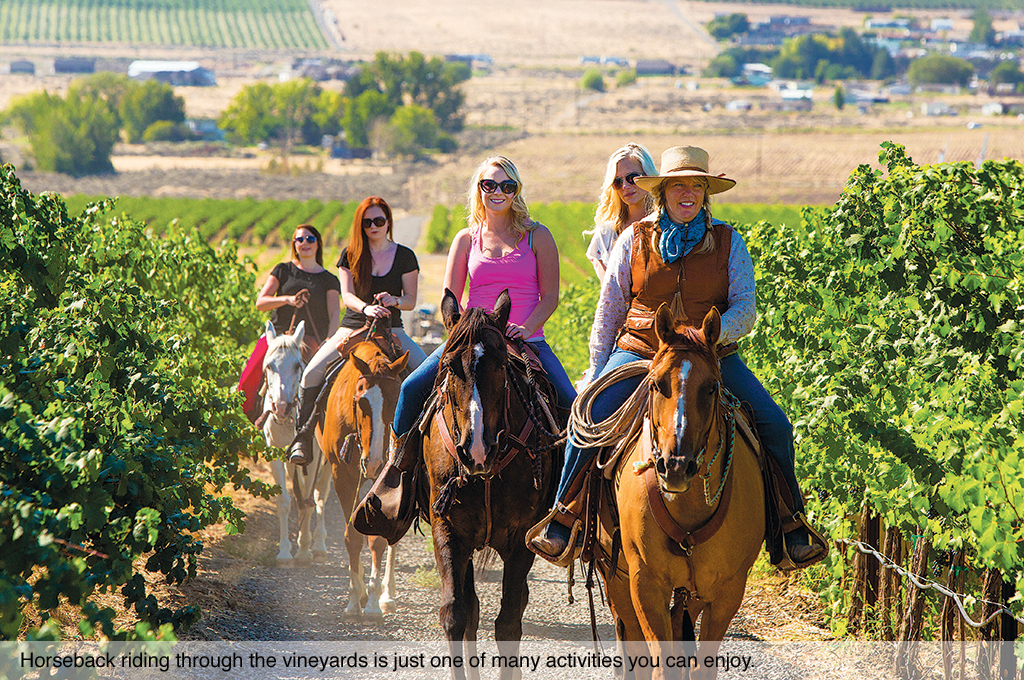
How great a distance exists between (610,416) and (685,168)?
1.53 m

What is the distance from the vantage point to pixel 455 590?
6258 millimetres

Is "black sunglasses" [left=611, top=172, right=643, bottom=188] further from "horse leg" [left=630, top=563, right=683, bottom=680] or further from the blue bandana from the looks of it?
"horse leg" [left=630, top=563, right=683, bottom=680]

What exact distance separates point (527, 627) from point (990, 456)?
4.37m

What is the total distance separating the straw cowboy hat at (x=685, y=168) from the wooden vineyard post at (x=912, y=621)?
110 inches

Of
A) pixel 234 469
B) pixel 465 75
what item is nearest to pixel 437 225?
pixel 234 469

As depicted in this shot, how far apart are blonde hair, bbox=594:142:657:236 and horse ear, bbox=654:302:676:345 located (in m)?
2.33

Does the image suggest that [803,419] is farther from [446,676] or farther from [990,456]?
[446,676]

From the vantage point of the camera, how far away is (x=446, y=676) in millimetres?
7488

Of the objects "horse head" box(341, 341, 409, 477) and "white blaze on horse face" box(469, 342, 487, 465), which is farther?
"horse head" box(341, 341, 409, 477)

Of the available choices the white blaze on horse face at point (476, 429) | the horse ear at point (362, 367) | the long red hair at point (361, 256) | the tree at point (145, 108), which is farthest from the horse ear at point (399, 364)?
the tree at point (145, 108)

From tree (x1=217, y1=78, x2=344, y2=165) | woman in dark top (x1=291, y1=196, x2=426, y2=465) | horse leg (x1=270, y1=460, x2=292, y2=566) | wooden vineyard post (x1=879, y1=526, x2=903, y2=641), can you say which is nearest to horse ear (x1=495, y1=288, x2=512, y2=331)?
woman in dark top (x1=291, y1=196, x2=426, y2=465)

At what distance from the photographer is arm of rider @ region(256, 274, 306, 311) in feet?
36.5

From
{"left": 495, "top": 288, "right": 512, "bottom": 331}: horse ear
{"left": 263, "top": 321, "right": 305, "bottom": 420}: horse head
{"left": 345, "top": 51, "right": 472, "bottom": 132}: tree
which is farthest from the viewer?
{"left": 345, "top": 51, "right": 472, "bottom": 132}: tree

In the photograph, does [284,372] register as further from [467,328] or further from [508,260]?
[467,328]
